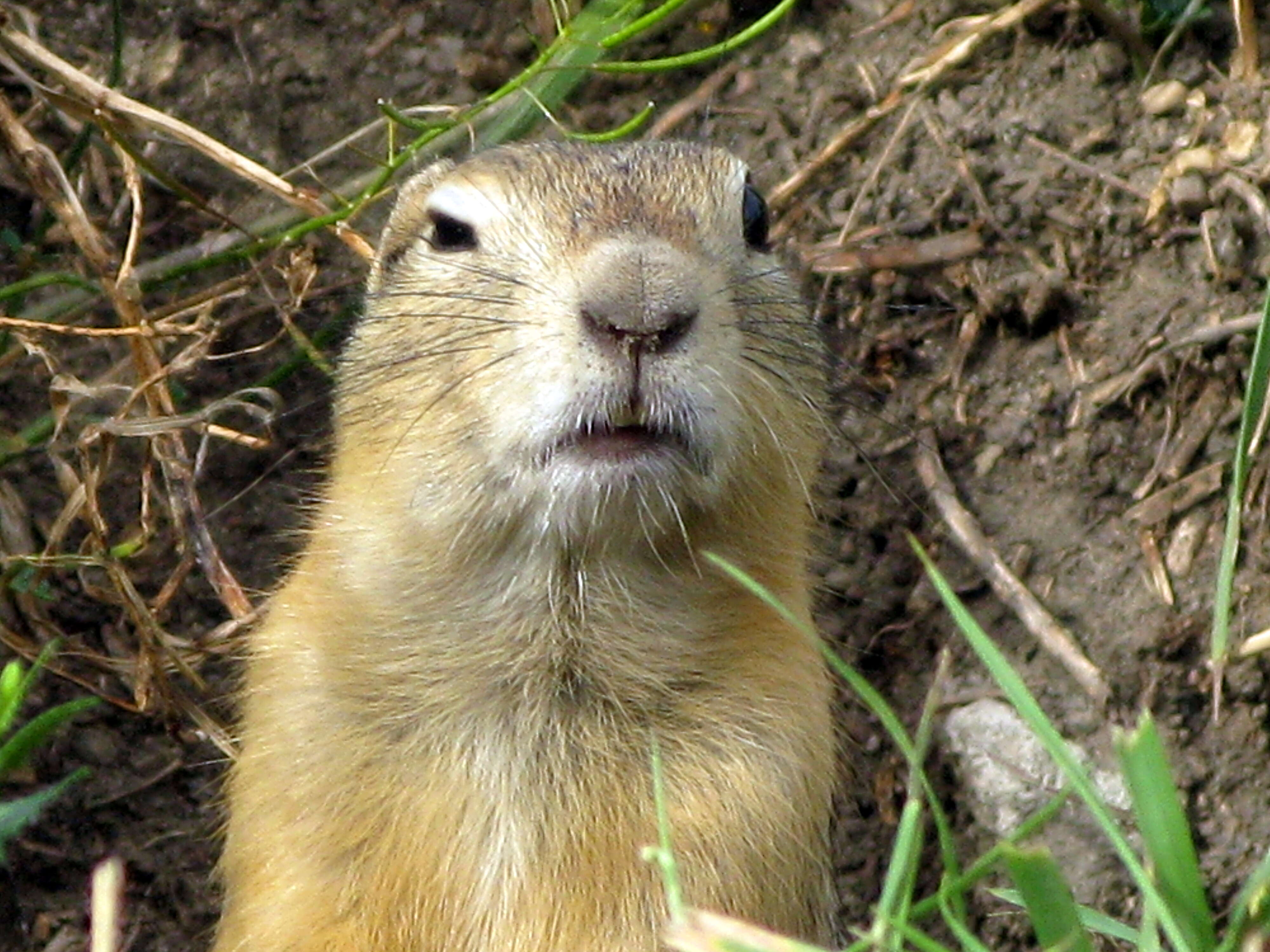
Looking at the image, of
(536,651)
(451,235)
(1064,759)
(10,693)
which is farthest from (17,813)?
(1064,759)

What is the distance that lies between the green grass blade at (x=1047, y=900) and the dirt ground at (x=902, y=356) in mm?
2231

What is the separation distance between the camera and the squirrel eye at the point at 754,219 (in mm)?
4547

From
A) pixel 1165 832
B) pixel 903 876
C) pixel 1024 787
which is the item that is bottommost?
pixel 1024 787

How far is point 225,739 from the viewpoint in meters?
5.32

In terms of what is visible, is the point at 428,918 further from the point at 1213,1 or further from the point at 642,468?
the point at 1213,1

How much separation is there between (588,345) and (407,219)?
55.1 inches

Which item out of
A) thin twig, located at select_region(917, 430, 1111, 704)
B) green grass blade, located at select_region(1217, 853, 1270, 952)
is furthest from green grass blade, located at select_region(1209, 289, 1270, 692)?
thin twig, located at select_region(917, 430, 1111, 704)

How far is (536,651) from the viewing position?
13.6ft

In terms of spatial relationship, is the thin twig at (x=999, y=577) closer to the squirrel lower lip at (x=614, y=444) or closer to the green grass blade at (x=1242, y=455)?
the green grass blade at (x=1242, y=455)

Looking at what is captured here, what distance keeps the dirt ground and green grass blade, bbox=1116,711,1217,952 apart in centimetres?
220

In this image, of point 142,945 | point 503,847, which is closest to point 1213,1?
point 503,847

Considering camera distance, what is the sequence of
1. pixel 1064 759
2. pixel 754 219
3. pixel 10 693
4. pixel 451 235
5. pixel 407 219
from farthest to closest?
pixel 407 219 → pixel 754 219 → pixel 451 235 → pixel 10 693 → pixel 1064 759

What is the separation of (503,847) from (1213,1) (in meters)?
3.43

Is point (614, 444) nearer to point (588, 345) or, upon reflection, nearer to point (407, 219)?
point (588, 345)
